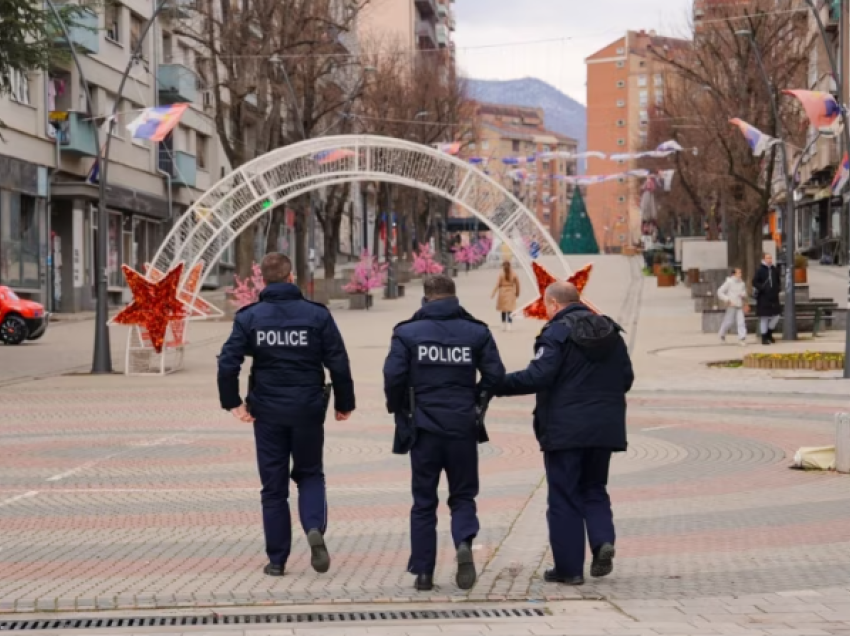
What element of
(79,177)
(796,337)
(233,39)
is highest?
(233,39)

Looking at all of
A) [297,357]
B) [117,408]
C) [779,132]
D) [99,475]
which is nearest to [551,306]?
[297,357]

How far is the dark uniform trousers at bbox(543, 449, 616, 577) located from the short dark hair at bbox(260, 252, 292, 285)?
177cm

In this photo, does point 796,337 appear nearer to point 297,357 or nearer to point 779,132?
point 779,132

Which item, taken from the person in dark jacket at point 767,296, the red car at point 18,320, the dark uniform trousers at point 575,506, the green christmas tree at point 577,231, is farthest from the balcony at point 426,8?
the dark uniform trousers at point 575,506

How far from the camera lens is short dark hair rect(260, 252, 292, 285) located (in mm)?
9047

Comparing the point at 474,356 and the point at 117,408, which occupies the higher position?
the point at 474,356

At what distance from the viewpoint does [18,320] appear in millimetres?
36125

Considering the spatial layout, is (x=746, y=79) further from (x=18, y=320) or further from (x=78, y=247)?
(x=18, y=320)

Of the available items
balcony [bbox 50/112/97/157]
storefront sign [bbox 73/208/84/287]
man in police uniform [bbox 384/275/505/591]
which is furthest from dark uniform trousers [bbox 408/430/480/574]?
storefront sign [bbox 73/208/84/287]

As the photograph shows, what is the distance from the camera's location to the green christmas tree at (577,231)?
145m

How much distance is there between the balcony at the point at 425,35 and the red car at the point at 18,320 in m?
96.6

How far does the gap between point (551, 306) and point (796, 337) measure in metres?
27.5

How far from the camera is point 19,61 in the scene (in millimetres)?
23828

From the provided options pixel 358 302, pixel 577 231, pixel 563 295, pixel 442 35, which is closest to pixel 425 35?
pixel 442 35
